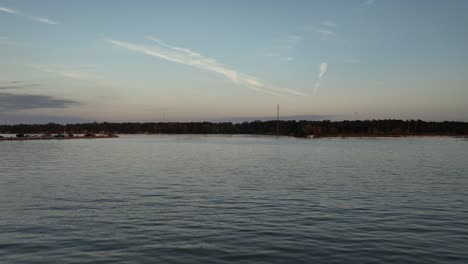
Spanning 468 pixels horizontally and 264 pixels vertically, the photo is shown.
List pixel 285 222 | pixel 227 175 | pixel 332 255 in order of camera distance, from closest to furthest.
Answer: pixel 332 255
pixel 285 222
pixel 227 175

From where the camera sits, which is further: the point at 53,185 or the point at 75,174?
the point at 75,174

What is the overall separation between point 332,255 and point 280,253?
1.95 meters

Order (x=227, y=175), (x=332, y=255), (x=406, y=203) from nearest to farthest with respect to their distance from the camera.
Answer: (x=332, y=255) → (x=406, y=203) → (x=227, y=175)

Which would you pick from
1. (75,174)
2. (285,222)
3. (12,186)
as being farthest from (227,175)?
(285,222)

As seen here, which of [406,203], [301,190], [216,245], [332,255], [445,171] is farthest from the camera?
[445,171]

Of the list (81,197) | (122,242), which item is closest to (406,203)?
(122,242)

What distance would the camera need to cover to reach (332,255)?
1533 cm

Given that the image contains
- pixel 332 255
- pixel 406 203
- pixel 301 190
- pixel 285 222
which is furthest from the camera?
pixel 301 190

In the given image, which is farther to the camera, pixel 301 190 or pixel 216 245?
pixel 301 190

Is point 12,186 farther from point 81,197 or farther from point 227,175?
point 227,175

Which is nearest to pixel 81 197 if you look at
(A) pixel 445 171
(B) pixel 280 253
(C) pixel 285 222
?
(C) pixel 285 222

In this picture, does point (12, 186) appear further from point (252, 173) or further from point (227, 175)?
point (252, 173)

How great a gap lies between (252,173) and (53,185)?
20.4m

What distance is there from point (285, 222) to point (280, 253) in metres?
5.30
